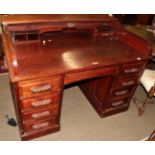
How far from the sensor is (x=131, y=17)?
3.28 m

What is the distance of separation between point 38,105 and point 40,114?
12 centimetres

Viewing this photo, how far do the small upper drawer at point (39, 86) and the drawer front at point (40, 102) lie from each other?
58 mm

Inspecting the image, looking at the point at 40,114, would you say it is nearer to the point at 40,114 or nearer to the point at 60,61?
the point at 40,114

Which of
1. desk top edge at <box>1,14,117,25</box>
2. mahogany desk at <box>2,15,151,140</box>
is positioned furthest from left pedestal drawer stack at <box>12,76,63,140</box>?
desk top edge at <box>1,14,117,25</box>

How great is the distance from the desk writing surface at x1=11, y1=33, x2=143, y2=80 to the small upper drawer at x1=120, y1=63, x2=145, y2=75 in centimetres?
8

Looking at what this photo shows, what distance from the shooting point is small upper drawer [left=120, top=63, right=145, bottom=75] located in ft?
5.19

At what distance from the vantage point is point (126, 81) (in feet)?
5.68

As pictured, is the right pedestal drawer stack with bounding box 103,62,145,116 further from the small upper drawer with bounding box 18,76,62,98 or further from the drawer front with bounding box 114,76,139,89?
the small upper drawer with bounding box 18,76,62,98

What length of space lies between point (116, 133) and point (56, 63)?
1.01 m

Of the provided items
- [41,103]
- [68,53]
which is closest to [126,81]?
[68,53]

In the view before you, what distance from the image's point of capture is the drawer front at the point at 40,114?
4.64ft

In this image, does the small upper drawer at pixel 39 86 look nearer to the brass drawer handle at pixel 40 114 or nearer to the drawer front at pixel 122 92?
the brass drawer handle at pixel 40 114
